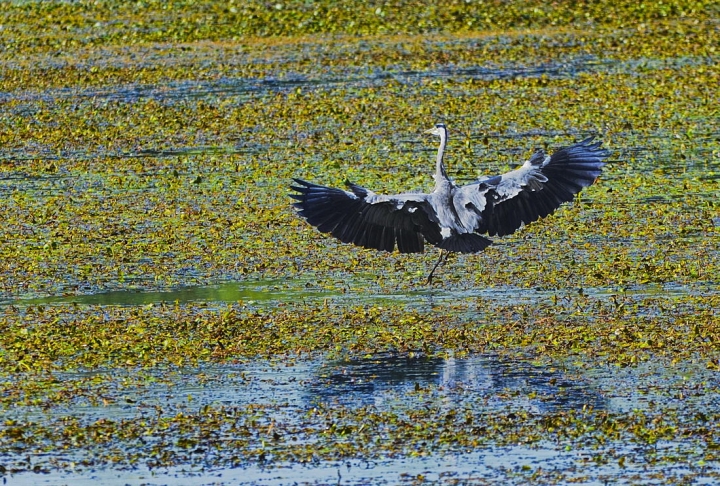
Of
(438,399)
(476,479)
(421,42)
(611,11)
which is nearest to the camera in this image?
(476,479)

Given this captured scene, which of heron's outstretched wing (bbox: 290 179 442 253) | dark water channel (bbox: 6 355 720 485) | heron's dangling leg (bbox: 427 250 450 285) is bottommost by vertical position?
dark water channel (bbox: 6 355 720 485)

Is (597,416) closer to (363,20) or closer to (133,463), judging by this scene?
(133,463)

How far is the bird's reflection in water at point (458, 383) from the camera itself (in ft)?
27.5

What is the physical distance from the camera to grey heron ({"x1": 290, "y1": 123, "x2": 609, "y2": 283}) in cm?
1126

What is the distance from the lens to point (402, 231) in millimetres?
11453

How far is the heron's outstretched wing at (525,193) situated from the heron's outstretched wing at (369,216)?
17.7 inches

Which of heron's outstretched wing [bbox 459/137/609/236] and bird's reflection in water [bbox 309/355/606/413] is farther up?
Answer: heron's outstretched wing [bbox 459/137/609/236]

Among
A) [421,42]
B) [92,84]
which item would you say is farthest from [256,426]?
[421,42]

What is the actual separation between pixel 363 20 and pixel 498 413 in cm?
2099

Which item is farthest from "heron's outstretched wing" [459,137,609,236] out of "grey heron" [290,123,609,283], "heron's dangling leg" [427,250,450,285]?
"heron's dangling leg" [427,250,450,285]

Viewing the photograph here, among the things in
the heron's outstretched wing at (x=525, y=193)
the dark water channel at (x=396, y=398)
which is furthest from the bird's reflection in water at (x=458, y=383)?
the heron's outstretched wing at (x=525, y=193)

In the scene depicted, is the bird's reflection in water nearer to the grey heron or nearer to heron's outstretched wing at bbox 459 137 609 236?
the grey heron

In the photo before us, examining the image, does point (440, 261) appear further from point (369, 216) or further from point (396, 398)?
point (396, 398)

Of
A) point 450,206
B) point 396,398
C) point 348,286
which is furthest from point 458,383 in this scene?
point 450,206
